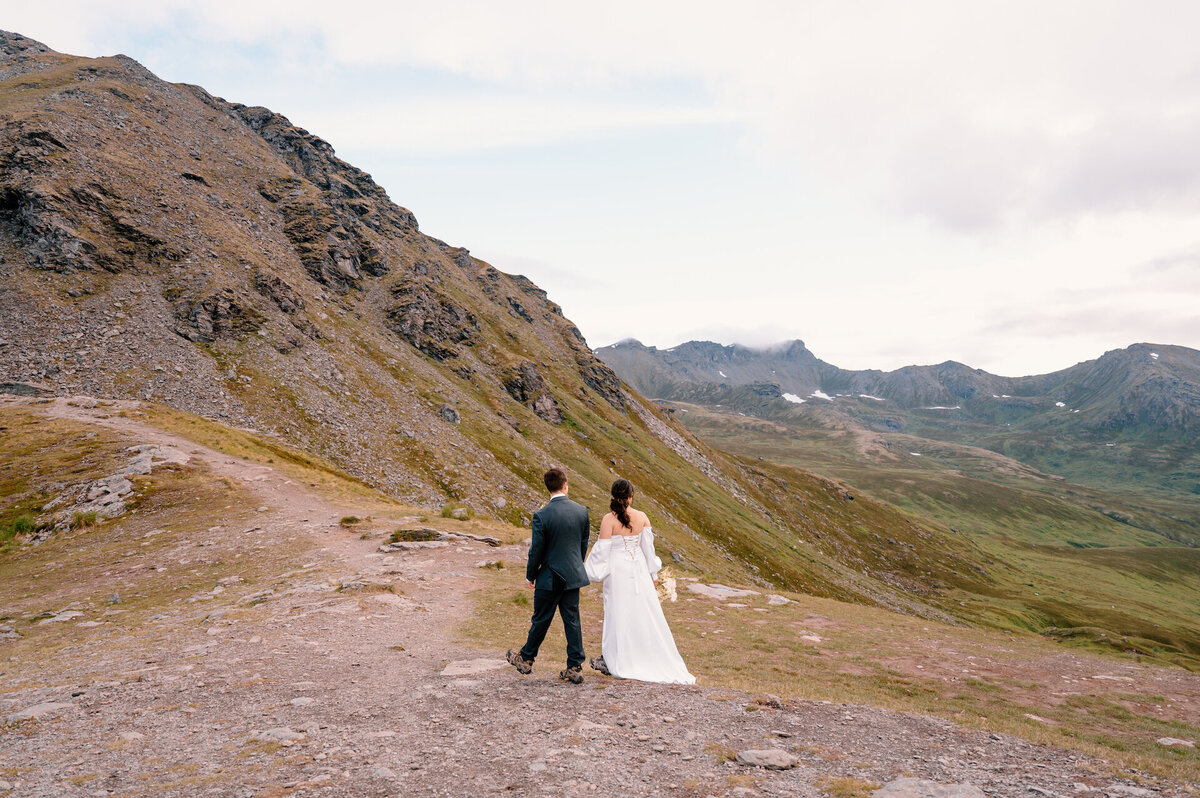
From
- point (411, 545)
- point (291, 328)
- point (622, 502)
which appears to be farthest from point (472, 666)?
point (291, 328)

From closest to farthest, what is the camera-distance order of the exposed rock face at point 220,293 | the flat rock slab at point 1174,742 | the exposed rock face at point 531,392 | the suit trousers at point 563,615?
1. the flat rock slab at point 1174,742
2. the suit trousers at point 563,615
3. the exposed rock face at point 220,293
4. the exposed rock face at point 531,392

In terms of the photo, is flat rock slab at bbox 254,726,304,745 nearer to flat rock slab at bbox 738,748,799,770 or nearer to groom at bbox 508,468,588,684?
groom at bbox 508,468,588,684

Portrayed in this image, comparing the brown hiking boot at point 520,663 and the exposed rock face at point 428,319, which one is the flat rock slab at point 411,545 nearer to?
the brown hiking boot at point 520,663

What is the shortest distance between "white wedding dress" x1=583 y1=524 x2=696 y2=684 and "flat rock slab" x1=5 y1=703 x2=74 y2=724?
35.8 ft

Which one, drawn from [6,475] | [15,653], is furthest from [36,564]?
[15,653]

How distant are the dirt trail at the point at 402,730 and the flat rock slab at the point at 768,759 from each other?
0.17m

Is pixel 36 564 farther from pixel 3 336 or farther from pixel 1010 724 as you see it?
pixel 3 336

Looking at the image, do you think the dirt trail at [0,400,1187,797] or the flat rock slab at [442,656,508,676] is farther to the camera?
the flat rock slab at [442,656,508,676]

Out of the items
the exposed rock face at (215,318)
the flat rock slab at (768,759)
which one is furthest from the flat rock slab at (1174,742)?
the exposed rock face at (215,318)

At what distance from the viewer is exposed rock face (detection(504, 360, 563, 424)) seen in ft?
379

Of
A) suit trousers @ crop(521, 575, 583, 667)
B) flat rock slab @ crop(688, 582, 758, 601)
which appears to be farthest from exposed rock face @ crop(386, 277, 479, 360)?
suit trousers @ crop(521, 575, 583, 667)

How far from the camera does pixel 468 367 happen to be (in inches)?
4326

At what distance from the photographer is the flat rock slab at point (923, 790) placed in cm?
719

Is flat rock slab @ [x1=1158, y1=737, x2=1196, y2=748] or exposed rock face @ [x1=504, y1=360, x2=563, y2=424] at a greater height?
exposed rock face @ [x1=504, y1=360, x2=563, y2=424]
